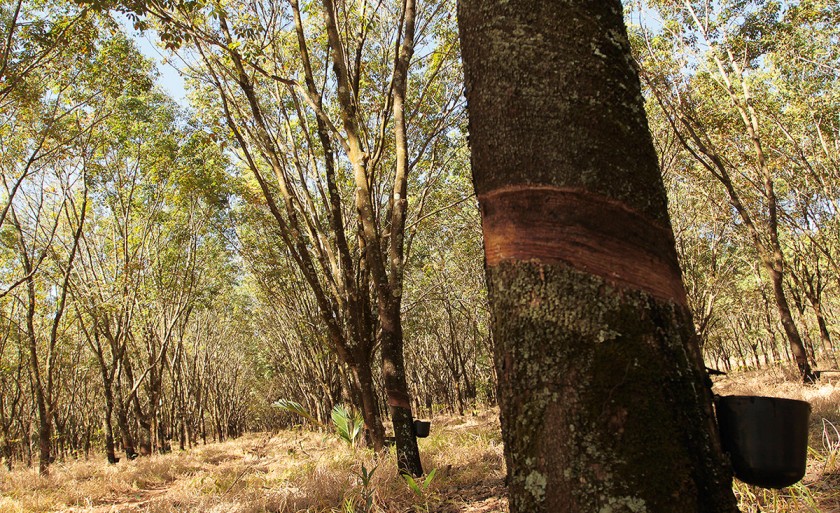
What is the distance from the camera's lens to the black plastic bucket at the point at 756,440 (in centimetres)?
134

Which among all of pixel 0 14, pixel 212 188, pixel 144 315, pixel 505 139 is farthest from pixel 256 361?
pixel 505 139

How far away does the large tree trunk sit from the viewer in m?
1.07

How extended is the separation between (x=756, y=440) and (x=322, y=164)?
11.2 metres

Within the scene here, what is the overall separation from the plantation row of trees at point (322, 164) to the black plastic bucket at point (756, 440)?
13.7 ft

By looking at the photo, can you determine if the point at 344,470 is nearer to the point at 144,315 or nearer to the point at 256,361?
the point at 144,315

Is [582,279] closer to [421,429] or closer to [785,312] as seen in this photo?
[421,429]

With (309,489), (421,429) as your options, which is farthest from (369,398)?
(309,489)

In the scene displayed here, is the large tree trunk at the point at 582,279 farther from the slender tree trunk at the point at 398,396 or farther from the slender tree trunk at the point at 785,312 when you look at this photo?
the slender tree trunk at the point at 785,312

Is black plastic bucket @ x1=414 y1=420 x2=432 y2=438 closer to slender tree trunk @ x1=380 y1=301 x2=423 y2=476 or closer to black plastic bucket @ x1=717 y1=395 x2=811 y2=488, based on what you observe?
slender tree trunk @ x1=380 y1=301 x2=423 y2=476

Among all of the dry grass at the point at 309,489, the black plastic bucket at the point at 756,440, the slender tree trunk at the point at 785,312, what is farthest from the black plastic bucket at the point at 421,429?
the slender tree trunk at the point at 785,312

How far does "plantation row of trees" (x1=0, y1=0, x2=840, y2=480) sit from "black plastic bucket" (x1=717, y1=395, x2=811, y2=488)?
417 cm

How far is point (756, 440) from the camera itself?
4.44 feet

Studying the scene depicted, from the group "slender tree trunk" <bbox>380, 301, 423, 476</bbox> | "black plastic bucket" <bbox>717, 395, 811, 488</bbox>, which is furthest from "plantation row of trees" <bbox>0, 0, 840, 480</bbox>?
"black plastic bucket" <bbox>717, 395, 811, 488</bbox>

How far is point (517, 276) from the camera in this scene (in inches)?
47.9
